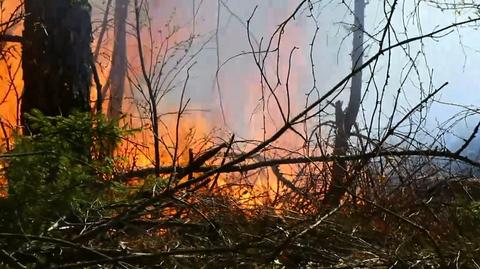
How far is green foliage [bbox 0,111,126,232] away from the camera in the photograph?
0.72 m

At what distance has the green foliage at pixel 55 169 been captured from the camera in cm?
72

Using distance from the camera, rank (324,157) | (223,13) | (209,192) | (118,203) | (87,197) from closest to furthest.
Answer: (87,197), (118,203), (209,192), (324,157), (223,13)

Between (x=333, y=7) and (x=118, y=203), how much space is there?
1.62 meters

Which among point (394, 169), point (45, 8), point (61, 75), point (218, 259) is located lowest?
point (218, 259)

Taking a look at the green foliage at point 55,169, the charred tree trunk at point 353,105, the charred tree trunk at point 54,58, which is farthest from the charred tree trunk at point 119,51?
the green foliage at point 55,169

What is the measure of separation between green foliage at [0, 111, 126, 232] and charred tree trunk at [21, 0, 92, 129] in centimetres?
82

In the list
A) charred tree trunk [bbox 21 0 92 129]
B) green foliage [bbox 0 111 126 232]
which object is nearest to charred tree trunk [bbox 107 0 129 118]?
charred tree trunk [bbox 21 0 92 129]

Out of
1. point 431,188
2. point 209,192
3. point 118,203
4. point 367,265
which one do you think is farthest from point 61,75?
point 367,265

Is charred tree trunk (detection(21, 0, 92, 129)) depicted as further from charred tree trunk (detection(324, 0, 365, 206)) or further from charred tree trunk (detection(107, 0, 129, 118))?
charred tree trunk (detection(324, 0, 365, 206))

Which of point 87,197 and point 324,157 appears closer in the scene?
point 87,197

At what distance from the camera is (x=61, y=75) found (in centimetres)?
164

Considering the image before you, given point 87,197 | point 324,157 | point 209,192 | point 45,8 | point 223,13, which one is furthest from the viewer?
point 223,13

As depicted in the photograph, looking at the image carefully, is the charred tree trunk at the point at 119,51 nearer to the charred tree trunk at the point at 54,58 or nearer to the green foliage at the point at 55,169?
the charred tree trunk at the point at 54,58

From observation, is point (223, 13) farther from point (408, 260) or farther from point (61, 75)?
point (408, 260)
